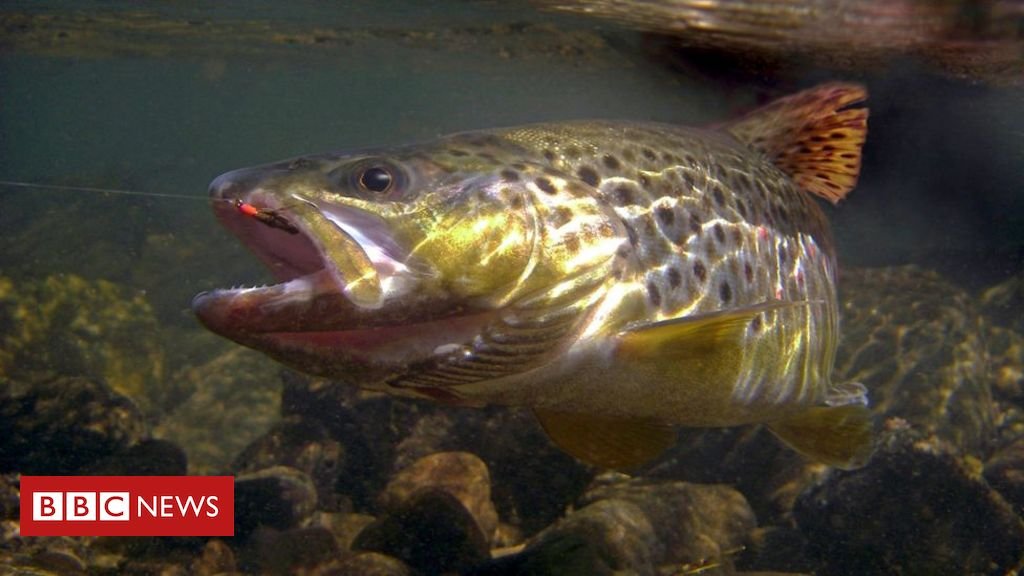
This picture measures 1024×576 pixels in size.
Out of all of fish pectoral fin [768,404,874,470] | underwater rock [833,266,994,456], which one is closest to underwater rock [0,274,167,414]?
fish pectoral fin [768,404,874,470]

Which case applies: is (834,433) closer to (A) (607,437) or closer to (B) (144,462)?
(A) (607,437)

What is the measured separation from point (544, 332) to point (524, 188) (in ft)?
1.84

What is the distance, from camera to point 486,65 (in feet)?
86.2

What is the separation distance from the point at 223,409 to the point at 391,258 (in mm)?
8614

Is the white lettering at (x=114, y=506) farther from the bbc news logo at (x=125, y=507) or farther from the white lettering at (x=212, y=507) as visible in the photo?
the white lettering at (x=212, y=507)

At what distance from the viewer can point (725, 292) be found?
3.33 metres

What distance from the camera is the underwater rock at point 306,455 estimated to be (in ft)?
23.1

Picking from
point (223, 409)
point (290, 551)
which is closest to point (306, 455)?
point (290, 551)

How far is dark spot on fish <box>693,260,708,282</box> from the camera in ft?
10.5

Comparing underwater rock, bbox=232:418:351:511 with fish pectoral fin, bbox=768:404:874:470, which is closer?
fish pectoral fin, bbox=768:404:874:470

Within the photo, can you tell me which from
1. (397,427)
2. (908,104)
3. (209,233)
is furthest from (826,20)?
(209,233)

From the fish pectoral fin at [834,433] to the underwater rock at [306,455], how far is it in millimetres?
4402

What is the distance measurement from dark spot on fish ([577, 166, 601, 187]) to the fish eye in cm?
90

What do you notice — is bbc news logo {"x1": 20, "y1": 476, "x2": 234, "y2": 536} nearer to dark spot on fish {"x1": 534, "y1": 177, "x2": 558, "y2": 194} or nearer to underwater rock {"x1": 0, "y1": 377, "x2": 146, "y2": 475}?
underwater rock {"x1": 0, "y1": 377, "x2": 146, "y2": 475}
